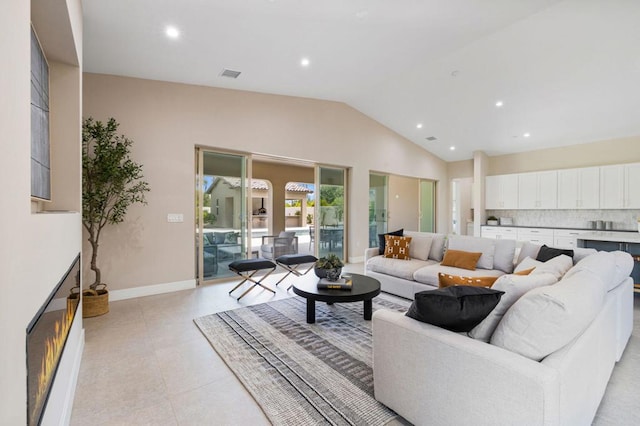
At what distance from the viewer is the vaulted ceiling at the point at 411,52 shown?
3.23 m

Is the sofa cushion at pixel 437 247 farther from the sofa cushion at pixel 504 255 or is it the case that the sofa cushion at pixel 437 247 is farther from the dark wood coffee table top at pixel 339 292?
the dark wood coffee table top at pixel 339 292

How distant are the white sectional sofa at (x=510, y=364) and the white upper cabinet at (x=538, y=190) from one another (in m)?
6.43

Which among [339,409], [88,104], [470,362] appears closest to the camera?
[470,362]

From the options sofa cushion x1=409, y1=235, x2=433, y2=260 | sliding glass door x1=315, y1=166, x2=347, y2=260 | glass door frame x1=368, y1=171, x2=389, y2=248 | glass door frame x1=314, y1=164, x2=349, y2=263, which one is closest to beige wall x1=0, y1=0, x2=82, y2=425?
sofa cushion x1=409, y1=235, x2=433, y2=260

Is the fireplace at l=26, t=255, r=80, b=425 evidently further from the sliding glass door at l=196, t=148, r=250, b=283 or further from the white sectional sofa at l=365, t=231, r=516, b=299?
the white sectional sofa at l=365, t=231, r=516, b=299

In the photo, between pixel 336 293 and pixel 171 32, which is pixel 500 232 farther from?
pixel 171 32

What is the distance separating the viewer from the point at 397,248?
4672mm

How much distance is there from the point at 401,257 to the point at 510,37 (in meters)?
3.37

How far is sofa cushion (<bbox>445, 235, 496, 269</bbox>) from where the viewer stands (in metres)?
3.96

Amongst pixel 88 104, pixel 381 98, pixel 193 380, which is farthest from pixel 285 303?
pixel 381 98

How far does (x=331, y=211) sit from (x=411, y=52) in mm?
3602

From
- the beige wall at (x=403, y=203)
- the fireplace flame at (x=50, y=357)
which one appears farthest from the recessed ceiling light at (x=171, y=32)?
the beige wall at (x=403, y=203)

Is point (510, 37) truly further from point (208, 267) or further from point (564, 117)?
point (208, 267)

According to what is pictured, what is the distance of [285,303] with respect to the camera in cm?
404
